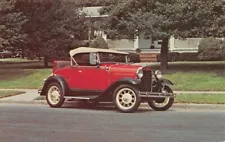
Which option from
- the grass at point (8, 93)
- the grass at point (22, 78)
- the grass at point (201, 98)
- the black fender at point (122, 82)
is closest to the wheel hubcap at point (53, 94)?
the black fender at point (122, 82)

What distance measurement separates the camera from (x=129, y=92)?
446 inches

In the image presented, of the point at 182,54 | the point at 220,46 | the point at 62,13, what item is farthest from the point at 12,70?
the point at 220,46

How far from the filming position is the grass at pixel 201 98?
12.7 m

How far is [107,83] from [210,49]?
9.39 metres

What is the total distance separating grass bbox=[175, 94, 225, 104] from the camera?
12714mm

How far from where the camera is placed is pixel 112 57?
12.5 m

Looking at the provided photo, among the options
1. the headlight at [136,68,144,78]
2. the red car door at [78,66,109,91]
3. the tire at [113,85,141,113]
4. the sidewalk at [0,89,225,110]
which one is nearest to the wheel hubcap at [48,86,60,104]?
the red car door at [78,66,109,91]

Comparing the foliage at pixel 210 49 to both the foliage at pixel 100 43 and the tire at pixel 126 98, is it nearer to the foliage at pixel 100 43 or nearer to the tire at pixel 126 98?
the foliage at pixel 100 43

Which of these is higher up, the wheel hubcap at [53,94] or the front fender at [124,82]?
the front fender at [124,82]

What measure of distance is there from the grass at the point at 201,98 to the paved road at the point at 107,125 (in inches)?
38.5

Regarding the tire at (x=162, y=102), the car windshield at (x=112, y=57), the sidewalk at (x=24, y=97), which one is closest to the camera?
the tire at (x=162, y=102)

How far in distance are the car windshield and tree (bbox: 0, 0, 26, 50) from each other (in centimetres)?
829

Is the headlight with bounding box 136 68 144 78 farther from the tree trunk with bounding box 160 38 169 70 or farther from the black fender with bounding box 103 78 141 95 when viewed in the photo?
the tree trunk with bounding box 160 38 169 70

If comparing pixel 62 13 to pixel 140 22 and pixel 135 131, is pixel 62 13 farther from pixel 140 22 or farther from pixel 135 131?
pixel 135 131
